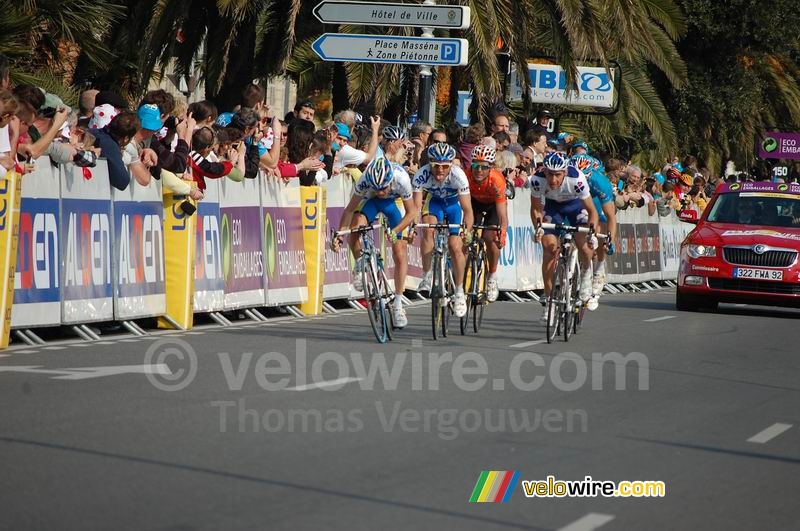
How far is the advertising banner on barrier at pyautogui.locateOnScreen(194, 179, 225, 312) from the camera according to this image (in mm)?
14812

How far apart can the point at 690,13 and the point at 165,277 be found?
95.2 feet

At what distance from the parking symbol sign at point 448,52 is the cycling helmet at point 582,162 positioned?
2795mm

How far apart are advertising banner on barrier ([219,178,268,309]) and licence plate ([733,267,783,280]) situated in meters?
7.44

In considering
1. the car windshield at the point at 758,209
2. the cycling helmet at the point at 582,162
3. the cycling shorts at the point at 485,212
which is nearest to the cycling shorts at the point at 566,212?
the cycling helmet at the point at 582,162

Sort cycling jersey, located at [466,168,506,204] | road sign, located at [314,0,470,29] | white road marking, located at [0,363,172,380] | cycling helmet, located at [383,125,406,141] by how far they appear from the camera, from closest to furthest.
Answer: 1. white road marking, located at [0,363,172,380]
2. cycling jersey, located at [466,168,506,204]
3. road sign, located at [314,0,470,29]
4. cycling helmet, located at [383,125,406,141]

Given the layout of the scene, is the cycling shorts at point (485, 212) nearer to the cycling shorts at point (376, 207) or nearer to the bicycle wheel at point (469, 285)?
the bicycle wheel at point (469, 285)

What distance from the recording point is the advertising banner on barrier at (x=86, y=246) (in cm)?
1276

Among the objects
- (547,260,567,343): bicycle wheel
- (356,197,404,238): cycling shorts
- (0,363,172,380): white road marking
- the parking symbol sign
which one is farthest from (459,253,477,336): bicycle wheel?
(0,363,172,380): white road marking

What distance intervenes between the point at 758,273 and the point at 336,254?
612 cm

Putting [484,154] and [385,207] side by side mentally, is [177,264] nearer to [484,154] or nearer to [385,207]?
[385,207]

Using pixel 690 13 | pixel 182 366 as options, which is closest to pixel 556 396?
pixel 182 366

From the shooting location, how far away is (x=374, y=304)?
1326 centimetres

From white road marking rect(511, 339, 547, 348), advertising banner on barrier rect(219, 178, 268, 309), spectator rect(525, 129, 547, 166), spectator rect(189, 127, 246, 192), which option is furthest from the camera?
spectator rect(525, 129, 547, 166)

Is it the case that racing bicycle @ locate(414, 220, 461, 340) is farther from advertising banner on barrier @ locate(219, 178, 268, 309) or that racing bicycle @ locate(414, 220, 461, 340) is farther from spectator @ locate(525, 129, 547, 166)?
spectator @ locate(525, 129, 547, 166)
